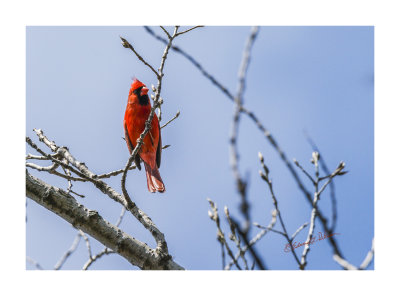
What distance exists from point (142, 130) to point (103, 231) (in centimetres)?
Answer: 63

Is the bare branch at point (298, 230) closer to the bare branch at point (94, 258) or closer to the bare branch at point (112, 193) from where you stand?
the bare branch at point (112, 193)

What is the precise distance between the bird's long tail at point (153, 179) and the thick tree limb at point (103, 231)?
40cm

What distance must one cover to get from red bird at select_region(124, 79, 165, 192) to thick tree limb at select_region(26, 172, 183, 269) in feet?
1.38

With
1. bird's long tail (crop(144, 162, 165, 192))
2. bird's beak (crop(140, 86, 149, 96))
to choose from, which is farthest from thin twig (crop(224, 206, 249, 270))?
bird's beak (crop(140, 86, 149, 96))

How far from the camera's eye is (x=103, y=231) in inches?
70.5

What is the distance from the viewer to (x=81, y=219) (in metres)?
1.79

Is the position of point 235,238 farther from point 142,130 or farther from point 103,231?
point 142,130

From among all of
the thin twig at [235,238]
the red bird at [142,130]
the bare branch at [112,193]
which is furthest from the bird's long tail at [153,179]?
the thin twig at [235,238]

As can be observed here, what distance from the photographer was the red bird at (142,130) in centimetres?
219

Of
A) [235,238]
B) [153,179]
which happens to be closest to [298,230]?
[235,238]
